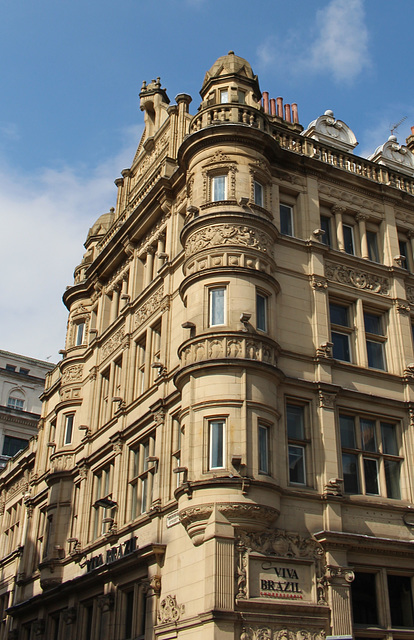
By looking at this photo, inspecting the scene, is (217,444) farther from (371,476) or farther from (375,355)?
(375,355)

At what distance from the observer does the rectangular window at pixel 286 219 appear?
28312 mm

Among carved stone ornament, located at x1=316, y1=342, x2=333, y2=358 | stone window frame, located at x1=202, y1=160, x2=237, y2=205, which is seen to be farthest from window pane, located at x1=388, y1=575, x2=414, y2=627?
stone window frame, located at x1=202, y1=160, x2=237, y2=205

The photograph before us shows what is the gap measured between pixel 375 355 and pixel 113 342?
12705 mm

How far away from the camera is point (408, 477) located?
25281mm

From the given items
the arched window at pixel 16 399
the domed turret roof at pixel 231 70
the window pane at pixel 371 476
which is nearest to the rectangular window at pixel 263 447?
the window pane at pixel 371 476

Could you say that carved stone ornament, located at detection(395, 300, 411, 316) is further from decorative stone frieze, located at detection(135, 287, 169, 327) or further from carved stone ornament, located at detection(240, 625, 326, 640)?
carved stone ornament, located at detection(240, 625, 326, 640)

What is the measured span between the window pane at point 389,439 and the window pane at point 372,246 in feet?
23.7

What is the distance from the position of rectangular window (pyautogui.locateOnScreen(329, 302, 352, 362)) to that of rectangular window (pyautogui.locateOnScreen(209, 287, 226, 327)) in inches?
193

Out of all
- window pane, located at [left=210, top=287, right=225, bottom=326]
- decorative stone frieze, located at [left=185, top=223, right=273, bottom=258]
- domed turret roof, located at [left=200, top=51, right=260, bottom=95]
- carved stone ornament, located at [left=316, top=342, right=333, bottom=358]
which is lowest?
carved stone ornament, located at [left=316, top=342, right=333, bottom=358]

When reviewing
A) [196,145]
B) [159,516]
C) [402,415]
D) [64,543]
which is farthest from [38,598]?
[196,145]

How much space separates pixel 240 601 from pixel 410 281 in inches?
602

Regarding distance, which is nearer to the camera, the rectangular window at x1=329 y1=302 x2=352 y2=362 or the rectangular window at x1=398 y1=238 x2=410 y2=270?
the rectangular window at x1=329 y1=302 x2=352 y2=362

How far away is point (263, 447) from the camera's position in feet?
73.4

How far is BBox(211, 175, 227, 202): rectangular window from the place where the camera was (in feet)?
87.9
